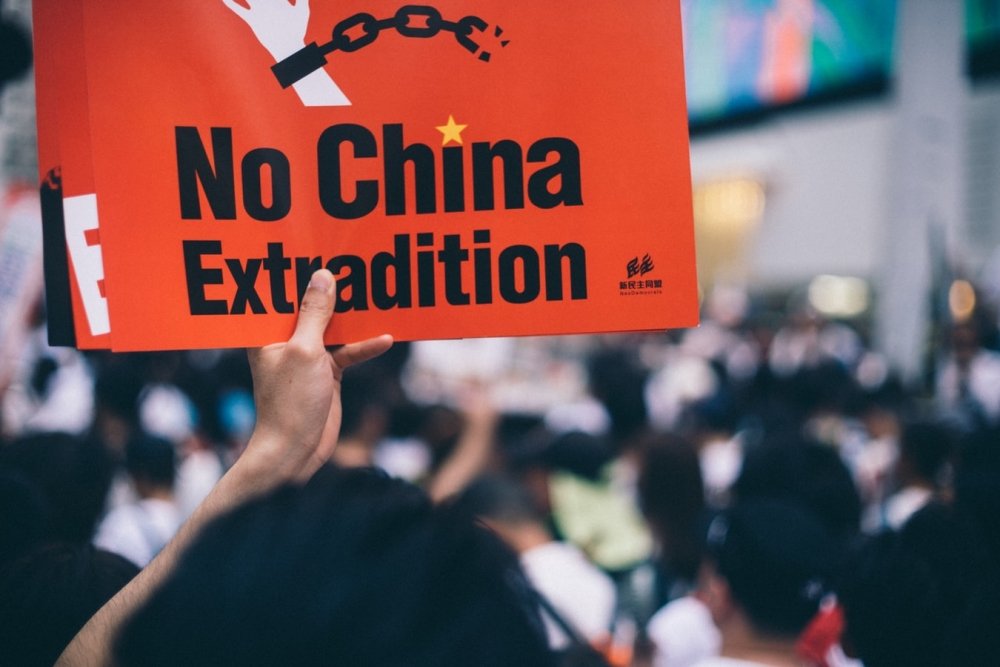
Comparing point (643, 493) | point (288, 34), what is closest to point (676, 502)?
point (643, 493)

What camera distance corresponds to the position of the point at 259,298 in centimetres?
144

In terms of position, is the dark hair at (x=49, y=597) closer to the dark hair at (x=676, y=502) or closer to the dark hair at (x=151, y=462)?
the dark hair at (x=151, y=462)

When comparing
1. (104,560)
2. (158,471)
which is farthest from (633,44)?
(158,471)

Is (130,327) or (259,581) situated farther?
(130,327)

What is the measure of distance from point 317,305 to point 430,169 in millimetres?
317

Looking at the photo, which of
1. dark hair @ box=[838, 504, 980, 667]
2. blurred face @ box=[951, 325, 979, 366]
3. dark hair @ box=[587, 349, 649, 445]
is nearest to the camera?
dark hair @ box=[838, 504, 980, 667]

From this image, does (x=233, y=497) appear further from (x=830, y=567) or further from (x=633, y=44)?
(x=830, y=567)

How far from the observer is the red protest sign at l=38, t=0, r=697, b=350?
4.67 ft

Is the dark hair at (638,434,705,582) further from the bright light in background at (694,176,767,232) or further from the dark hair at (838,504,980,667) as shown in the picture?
the bright light in background at (694,176,767,232)

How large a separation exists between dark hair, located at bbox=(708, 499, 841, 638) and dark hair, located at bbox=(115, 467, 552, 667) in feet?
4.75

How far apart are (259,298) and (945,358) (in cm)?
547

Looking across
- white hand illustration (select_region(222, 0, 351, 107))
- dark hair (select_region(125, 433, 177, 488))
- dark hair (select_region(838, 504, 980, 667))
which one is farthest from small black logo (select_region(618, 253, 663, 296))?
dark hair (select_region(125, 433, 177, 488))

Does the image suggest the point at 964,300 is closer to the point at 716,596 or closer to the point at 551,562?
the point at 716,596

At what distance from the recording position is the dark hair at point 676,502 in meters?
3.17
